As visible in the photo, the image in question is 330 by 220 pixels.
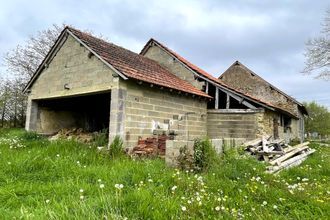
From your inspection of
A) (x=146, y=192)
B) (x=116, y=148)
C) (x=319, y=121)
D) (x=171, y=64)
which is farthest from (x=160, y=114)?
(x=319, y=121)

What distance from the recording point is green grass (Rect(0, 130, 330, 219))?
11.4 feet

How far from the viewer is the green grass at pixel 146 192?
3.48 m

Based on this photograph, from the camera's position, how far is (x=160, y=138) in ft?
30.8

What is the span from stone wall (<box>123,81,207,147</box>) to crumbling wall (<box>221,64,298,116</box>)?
11.1 m

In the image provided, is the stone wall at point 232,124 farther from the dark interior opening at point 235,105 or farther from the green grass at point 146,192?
the green grass at point 146,192

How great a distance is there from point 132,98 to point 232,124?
5.22m

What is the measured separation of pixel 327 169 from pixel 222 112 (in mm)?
5848

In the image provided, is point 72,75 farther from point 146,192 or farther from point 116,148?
point 146,192

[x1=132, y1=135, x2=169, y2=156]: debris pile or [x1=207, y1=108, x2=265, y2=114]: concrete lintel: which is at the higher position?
[x1=207, y1=108, x2=265, y2=114]: concrete lintel

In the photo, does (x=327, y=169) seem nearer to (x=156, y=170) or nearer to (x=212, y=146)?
(x=212, y=146)

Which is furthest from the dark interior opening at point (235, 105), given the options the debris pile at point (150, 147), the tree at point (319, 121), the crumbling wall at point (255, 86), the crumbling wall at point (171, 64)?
the tree at point (319, 121)

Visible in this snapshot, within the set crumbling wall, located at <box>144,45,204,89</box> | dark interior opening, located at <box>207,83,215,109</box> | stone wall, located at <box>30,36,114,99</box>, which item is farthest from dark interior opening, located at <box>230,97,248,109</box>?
stone wall, located at <box>30,36,114,99</box>

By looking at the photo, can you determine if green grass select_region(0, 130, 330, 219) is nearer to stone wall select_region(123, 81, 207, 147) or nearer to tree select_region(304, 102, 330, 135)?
stone wall select_region(123, 81, 207, 147)

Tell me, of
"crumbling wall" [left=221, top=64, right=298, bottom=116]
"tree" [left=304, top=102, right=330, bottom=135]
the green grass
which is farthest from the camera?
"tree" [left=304, top=102, right=330, bottom=135]
